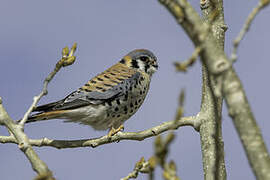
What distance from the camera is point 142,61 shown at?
729 cm

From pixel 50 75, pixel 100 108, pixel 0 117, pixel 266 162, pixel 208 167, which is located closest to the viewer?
pixel 266 162

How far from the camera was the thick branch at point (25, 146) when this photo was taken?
2.60 m

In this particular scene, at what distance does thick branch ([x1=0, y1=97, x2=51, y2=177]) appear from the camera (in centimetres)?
260

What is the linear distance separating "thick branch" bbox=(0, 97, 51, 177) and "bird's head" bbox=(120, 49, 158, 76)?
147 inches

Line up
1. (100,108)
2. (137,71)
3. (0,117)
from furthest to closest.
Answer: (137,71)
(100,108)
(0,117)

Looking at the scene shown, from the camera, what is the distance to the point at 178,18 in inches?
83.3

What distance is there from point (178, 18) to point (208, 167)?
9.19ft

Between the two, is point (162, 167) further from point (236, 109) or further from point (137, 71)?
point (137, 71)

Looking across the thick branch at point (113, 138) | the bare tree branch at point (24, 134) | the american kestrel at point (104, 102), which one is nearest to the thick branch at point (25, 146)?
the bare tree branch at point (24, 134)

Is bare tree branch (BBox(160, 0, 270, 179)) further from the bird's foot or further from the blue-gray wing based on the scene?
the blue-gray wing

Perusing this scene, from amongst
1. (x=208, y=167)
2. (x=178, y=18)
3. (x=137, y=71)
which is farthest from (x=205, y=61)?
(x=137, y=71)

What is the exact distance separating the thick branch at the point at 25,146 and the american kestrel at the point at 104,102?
7.09 feet

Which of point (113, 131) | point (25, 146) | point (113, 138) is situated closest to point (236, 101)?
point (25, 146)

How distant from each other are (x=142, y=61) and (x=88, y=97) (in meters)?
1.42
